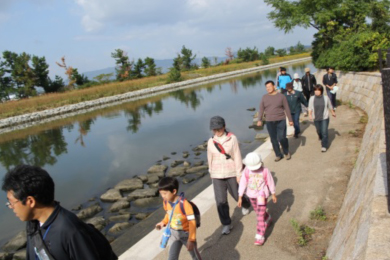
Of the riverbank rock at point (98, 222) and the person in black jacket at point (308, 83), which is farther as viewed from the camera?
the person in black jacket at point (308, 83)

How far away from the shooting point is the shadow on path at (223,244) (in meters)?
3.89

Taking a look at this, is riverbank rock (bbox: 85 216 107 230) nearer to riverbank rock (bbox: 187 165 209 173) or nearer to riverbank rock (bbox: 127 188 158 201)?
riverbank rock (bbox: 127 188 158 201)

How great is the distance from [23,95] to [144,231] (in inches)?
1801

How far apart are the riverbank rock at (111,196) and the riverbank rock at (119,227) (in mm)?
1646

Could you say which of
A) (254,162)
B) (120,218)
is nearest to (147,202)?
(120,218)

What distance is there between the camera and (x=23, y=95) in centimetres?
4403

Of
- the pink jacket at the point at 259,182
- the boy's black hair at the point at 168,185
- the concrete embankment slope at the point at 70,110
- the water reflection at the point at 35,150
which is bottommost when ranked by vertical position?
the water reflection at the point at 35,150

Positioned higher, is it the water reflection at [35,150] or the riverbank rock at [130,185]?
the water reflection at [35,150]

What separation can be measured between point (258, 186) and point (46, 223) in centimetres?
280

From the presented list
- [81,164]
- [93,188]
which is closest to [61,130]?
[81,164]

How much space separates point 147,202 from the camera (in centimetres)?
781

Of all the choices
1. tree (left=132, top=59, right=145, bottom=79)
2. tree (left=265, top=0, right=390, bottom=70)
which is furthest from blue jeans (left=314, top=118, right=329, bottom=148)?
tree (left=132, top=59, right=145, bottom=79)

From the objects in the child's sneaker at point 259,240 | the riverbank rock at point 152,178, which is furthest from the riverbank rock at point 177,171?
the child's sneaker at point 259,240

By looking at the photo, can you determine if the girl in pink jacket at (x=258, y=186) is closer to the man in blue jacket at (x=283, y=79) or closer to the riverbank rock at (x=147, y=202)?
the riverbank rock at (x=147, y=202)
